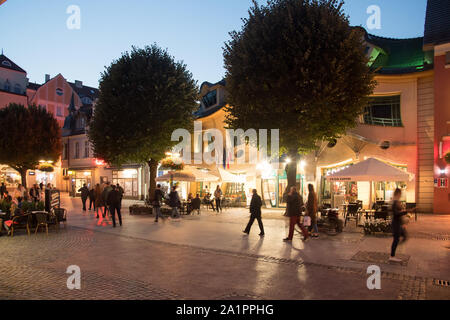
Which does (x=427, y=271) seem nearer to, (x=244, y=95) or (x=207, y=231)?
(x=207, y=231)

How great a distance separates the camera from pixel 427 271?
7371mm

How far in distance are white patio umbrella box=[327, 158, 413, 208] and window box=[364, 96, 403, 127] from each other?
7.77 m

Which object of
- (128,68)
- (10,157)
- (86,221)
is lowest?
(86,221)

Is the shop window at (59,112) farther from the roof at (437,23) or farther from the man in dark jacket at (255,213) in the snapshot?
the roof at (437,23)

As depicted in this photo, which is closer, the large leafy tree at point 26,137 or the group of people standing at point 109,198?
the group of people standing at point 109,198

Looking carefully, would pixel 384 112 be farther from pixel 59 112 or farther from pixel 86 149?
pixel 59 112

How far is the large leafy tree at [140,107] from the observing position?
20453 millimetres

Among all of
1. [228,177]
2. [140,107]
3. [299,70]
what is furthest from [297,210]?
[228,177]

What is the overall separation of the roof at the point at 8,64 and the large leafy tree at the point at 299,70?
51.1 m

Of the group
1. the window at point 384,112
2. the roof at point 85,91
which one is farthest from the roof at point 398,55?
the roof at point 85,91

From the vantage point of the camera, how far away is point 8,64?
53656mm

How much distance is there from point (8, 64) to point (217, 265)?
58887 millimetres
